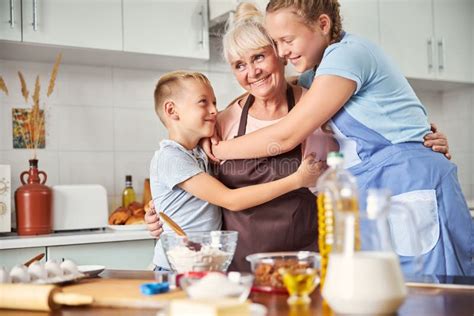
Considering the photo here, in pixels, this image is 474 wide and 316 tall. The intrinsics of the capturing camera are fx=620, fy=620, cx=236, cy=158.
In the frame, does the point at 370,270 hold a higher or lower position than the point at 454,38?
lower

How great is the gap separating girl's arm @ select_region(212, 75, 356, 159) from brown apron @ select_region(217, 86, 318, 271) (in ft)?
0.42

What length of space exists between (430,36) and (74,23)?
85.3 inches

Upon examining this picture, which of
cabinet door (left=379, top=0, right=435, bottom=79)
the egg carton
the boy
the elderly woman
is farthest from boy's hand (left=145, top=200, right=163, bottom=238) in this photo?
cabinet door (left=379, top=0, right=435, bottom=79)

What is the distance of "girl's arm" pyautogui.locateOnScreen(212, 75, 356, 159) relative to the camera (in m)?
1.52

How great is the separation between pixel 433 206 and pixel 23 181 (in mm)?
1832

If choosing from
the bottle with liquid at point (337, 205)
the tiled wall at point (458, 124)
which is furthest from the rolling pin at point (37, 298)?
the tiled wall at point (458, 124)

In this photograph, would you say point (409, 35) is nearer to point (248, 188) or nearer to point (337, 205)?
point (248, 188)

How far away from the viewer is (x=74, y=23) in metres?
2.67

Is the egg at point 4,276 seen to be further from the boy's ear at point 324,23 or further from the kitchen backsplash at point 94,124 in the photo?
the kitchen backsplash at point 94,124

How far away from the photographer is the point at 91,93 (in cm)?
305

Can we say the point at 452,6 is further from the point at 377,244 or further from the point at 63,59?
the point at 377,244

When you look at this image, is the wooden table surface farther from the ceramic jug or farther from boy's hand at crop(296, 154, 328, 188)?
boy's hand at crop(296, 154, 328, 188)

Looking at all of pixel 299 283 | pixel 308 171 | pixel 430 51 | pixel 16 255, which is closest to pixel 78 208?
pixel 16 255

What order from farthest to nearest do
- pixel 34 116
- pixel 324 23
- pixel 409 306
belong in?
pixel 34 116, pixel 324 23, pixel 409 306
